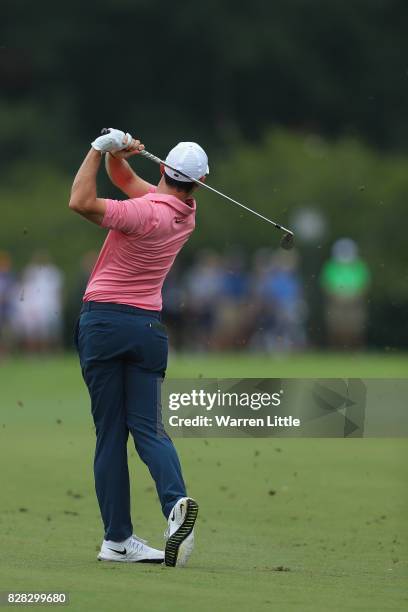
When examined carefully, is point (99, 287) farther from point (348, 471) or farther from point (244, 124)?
point (244, 124)

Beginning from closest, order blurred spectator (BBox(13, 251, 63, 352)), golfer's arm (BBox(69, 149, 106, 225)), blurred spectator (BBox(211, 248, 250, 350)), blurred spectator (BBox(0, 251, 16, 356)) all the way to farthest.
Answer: golfer's arm (BBox(69, 149, 106, 225)) < blurred spectator (BBox(0, 251, 16, 356)) < blurred spectator (BBox(13, 251, 63, 352)) < blurred spectator (BBox(211, 248, 250, 350))


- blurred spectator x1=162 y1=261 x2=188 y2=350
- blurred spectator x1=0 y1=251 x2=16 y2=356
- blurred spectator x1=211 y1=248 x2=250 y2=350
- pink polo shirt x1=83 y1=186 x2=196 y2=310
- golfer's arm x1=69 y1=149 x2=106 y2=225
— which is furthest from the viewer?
blurred spectator x1=211 y1=248 x2=250 y2=350

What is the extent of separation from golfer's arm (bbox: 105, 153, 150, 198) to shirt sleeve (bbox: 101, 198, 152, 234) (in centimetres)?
69

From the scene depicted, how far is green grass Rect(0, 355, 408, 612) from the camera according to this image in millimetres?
7973

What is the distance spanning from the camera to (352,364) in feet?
84.2

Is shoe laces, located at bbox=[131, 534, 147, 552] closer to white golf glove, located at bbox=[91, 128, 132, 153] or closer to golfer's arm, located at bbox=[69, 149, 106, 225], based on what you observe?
golfer's arm, located at bbox=[69, 149, 106, 225]

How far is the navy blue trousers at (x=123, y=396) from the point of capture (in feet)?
29.6

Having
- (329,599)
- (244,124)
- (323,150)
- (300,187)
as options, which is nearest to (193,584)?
(329,599)

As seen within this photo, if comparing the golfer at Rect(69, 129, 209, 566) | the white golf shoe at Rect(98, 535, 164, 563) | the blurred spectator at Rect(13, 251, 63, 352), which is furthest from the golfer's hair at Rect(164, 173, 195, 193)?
the blurred spectator at Rect(13, 251, 63, 352)

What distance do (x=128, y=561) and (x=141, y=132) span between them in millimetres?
45055

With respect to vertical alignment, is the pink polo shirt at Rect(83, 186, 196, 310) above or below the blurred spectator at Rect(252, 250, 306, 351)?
below

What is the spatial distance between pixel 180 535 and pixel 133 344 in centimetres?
102

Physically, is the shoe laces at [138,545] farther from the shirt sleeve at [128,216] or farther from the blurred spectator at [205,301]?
the blurred spectator at [205,301]

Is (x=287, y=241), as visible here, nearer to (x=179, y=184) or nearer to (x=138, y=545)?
(x=179, y=184)
